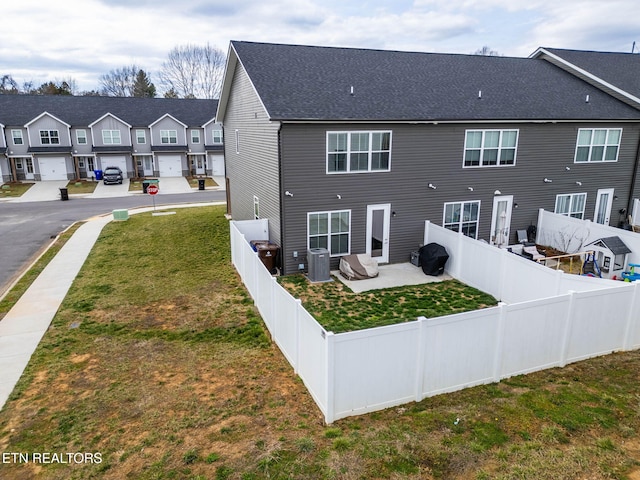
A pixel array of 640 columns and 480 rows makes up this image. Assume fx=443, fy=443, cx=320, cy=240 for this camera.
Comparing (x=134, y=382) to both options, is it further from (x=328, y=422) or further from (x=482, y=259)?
(x=482, y=259)

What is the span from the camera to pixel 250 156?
748 inches

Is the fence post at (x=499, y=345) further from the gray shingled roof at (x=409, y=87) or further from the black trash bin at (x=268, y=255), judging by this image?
the black trash bin at (x=268, y=255)

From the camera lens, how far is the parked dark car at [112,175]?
39.2 metres

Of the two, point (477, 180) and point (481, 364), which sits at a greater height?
point (477, 180)

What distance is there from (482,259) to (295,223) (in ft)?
20.4

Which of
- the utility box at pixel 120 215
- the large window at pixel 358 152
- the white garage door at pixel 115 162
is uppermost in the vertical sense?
the large window at pixel 358 152

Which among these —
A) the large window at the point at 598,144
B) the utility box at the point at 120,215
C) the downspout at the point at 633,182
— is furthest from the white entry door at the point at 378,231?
the utility box at the point at 120,215

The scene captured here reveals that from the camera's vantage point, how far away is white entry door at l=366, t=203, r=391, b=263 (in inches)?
642

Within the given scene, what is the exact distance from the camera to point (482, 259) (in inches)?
548

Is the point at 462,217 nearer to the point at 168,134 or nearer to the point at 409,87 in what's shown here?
the point at 409,87

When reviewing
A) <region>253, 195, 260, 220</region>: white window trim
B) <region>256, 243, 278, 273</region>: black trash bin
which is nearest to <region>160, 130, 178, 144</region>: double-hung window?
<region>253, 195, 260, 220</region>: white window trim

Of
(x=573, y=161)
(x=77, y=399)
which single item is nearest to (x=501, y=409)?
(x=77, y=399)

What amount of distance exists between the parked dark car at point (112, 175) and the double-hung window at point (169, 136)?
18.0 feet

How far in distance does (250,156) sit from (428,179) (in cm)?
753
